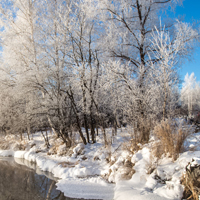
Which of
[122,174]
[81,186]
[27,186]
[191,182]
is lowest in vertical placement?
[27,186]

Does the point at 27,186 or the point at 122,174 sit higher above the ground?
the point at 122,174

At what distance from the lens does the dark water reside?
14.6ft

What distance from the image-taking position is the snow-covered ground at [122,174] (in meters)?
3.52

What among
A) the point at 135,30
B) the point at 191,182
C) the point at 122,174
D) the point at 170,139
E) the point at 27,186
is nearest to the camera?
the point at 191,182

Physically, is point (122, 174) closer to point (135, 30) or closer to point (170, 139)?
point (170, 139)

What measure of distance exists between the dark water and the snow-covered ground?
0.95 ft

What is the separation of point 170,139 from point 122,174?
5.18ft

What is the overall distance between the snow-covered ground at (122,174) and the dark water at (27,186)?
29 cm

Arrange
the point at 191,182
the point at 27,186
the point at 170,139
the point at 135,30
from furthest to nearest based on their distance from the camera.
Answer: the point at 135,30
the point at 27,186
the point at 170,139
the point at 191,182

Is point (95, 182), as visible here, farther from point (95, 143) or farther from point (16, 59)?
point (16, 59)

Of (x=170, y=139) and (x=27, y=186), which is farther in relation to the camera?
(x=27, y=186)

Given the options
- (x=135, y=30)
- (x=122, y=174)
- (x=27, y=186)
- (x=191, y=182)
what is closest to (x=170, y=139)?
(x=191, y=182)

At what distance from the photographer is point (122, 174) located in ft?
15.5

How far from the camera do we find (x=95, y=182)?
16.2ft
